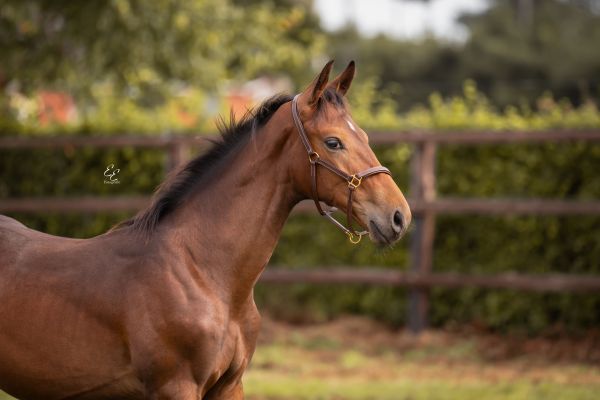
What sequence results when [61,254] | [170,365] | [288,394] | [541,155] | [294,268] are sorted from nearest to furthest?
[170,365] < [61,254] < [288,394] < [541,155] < [294,268]

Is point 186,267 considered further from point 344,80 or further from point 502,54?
point 502,54

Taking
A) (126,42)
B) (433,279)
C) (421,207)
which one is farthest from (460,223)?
(126,42)

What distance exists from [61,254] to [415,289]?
5.88 meters

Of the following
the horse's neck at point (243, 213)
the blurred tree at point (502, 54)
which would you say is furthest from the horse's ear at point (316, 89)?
the blurred tree at point (502, 54)

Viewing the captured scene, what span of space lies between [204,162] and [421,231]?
546cm

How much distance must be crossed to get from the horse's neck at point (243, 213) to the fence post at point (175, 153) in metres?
5.51

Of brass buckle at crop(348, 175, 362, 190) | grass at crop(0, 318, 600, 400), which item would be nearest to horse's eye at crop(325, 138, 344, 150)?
brass buckle at crop(348, 175, 362, 190)

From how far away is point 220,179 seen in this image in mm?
4023

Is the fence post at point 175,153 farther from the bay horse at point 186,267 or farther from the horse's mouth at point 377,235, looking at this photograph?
the horse's mouth at point 377,235

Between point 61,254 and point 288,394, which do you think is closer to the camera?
point 61,254

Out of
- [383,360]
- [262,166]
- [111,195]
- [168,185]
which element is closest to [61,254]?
[168,185]

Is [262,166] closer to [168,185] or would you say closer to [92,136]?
[168,185]

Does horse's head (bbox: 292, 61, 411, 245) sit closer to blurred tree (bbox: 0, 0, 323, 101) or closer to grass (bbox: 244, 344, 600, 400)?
grass (bbox: 244, 344, 600, 400)

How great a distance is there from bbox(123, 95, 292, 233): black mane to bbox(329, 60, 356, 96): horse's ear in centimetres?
26
